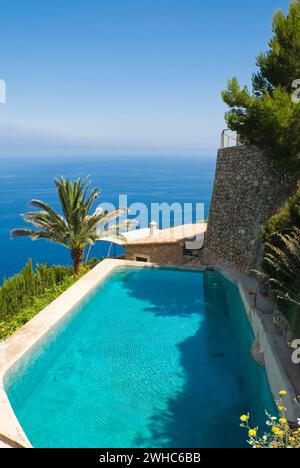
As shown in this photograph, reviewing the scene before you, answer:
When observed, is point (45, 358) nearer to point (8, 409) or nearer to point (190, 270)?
point (8, 409)

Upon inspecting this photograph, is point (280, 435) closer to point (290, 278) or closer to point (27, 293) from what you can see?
point (290, 278)

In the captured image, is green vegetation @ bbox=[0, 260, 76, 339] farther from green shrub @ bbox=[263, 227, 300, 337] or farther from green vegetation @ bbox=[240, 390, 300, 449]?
green vegetation @ bbox=[240, 390, 300, 449]

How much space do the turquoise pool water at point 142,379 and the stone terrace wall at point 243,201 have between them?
4044 mm

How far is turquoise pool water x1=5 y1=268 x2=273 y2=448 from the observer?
6.65 metres

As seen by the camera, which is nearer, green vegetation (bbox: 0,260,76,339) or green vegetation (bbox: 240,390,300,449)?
green vegetation (bbox: 240,390,300,449)

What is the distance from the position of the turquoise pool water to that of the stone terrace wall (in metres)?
4.04

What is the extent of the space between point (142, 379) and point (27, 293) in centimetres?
707

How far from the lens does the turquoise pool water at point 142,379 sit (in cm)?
665

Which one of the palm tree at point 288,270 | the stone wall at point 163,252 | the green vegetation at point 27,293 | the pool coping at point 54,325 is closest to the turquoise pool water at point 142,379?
the pool coping at point 54,325

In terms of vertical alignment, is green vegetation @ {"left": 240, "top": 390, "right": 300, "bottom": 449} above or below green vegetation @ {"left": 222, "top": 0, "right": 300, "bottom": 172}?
below

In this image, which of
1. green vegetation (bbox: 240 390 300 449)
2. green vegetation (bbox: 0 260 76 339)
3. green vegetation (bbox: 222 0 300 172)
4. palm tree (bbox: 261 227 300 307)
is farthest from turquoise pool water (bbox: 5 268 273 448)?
green vegetation (bbox: 222 0 300 172)

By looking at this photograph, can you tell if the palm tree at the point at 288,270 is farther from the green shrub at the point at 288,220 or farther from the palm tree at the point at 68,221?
the palm tree at the point at 68,221

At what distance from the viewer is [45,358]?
909cm
